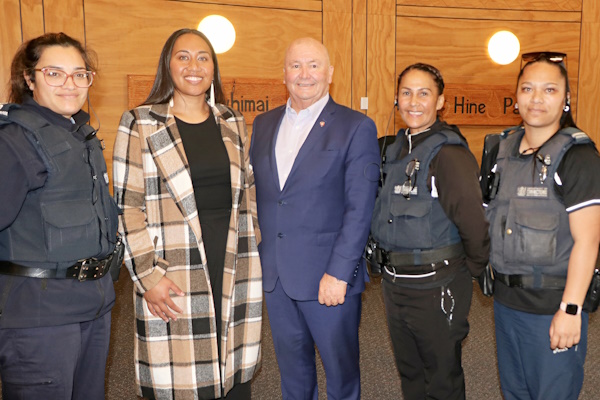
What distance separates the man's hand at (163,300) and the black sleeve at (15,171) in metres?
0.61

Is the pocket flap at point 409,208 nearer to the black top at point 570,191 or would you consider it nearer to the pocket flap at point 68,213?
the black top at point 570,191

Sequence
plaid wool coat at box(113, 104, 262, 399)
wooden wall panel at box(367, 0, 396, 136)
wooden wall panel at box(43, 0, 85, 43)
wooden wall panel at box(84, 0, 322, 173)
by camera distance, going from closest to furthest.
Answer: plaid wool coat at box(113, 104, 262, 399)
wooden wall panel at box(43, 0, 85, 43)
wooden wall panel at box(84, 0, 322, 173)
wooden wall panel at box(367, 0, 396, 136)

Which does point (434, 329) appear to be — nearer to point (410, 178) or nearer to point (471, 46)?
point (410, 178)

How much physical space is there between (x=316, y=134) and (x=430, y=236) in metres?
0.66

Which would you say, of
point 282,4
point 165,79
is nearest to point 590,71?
point 282,4

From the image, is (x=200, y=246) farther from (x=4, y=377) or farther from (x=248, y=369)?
(x=4, y=377)

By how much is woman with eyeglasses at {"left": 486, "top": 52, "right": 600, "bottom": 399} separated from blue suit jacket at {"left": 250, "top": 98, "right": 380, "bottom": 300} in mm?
550

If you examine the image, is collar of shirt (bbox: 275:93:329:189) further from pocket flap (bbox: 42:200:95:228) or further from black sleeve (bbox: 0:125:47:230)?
black sleeve (bbox: 0:125:47:230)

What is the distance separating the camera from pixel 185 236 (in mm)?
2139

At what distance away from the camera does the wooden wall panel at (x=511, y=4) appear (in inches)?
263

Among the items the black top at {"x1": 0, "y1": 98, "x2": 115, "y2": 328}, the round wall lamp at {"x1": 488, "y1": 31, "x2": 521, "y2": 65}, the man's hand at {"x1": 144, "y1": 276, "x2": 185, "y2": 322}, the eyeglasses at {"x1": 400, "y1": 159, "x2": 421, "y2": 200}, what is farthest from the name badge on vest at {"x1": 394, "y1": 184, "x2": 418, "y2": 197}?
the round wall lamp at {"x1": 488, "y1": 31, "x2": 521, "y2": 65}

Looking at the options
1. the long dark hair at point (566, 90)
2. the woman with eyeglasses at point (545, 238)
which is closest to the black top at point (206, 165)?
the woman with eyeglasses at point (545, 238)

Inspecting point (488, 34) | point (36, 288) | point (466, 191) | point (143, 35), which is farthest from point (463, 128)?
point (36, 288)

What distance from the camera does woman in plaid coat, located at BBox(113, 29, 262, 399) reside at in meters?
2.11
